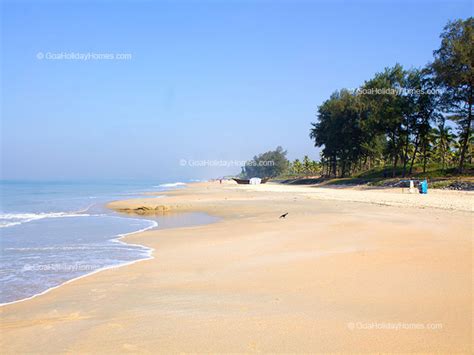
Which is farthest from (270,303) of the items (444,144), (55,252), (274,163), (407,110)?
(274,163)

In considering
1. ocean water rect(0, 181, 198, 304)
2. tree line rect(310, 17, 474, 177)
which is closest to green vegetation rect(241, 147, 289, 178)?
tree line rect(310, 17, 474, 177)

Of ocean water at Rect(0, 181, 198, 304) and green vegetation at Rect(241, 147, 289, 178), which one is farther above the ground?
green vegetation at Rect(241, 147, 289, 178)

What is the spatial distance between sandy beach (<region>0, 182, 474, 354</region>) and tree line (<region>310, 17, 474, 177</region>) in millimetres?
33757

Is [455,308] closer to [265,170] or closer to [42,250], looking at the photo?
[42,250]

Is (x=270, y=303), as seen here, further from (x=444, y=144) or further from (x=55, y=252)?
(x=444, y=144)

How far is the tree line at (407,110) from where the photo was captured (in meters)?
36.7

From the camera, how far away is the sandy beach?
410 cm

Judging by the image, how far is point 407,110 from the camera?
4531 cm

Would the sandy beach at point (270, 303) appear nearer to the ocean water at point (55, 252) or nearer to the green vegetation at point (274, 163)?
the ocean water at point (55, 252)

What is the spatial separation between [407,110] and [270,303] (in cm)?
4612

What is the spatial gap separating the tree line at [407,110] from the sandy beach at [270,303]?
1329 inches

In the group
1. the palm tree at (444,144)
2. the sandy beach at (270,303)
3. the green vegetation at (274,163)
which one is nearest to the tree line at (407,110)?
the palm tree at (444,144)

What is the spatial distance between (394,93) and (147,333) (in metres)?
49.8

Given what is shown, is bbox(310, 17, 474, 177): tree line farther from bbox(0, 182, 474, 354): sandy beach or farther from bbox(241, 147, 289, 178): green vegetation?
bbox(241, 147, 289, 178): green vegetation
